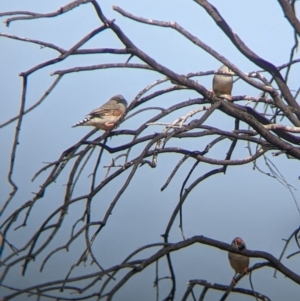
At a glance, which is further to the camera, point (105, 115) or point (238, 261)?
point (105, 115)

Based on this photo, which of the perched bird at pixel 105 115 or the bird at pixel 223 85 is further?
the perched bird at pixel 105 115

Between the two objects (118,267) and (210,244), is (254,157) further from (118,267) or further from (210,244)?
(118,267)

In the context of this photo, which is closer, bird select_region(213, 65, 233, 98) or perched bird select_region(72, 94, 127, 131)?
bird select_region(213, 65, 233, 98)

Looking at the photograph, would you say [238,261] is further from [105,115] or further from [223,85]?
[105,115]

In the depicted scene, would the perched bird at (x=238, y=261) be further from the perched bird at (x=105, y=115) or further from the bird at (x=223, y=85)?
the perched bird at (x=105, y=115)

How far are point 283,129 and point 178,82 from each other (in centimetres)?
76

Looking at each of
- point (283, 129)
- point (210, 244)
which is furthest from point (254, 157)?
point (210, 244)

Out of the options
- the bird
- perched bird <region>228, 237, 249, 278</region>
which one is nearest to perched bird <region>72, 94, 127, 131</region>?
the bird

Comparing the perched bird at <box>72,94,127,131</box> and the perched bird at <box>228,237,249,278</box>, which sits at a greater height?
the perched bird at <box>72,94,127,131</box>

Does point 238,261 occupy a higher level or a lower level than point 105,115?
lower

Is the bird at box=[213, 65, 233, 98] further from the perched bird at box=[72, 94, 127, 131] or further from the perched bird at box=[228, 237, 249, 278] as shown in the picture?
the perched bird at box=[228, 237, 249, 278]

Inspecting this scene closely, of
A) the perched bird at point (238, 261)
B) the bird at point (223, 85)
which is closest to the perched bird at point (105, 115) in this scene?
the bird at point (223, 85)

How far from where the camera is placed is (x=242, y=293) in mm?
5082

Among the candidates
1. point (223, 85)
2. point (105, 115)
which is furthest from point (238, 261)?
point (105, 115)
